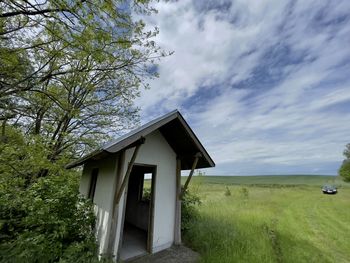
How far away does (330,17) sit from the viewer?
578 centimetres

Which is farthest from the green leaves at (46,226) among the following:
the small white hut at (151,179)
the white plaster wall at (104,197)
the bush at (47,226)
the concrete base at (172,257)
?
the concrete base at (172,257)

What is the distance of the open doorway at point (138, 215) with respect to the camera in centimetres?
569

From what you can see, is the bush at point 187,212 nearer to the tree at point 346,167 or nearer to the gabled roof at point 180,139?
the gabled roof at point 180,139

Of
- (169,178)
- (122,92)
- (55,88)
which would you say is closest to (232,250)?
(169,178)

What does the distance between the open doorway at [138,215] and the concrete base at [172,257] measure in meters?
0.33

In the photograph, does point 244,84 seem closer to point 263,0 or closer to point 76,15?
point 263,0

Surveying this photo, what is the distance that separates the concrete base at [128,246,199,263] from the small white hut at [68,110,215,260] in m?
0.21

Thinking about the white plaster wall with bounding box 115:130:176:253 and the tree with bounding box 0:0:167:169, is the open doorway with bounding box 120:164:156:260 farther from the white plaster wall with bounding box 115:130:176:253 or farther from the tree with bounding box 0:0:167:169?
the tree with bounding box 0:0:167:169

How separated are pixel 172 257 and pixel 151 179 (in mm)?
2124

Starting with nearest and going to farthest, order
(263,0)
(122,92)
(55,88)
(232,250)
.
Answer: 1. (263,0)
2. (232,250)
3. (55,88)
4. (122,92)

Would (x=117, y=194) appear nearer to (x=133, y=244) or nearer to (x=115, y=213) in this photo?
(x=115, y=213)

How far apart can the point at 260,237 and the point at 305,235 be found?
3.21 m

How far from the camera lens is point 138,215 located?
339 inches

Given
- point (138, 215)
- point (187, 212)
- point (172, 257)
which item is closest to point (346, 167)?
point (187, 212)
